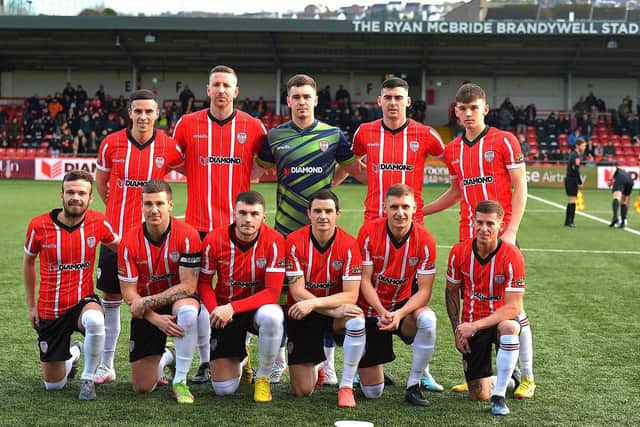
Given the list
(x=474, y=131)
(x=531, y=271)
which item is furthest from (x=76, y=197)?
(x=531, y=271)

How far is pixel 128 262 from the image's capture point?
16.2ft

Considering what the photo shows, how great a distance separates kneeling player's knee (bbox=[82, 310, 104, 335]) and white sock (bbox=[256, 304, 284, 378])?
0.94m

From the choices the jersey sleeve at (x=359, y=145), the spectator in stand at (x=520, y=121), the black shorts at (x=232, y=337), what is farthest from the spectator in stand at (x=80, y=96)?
the black shorts at (x=232, y=337)

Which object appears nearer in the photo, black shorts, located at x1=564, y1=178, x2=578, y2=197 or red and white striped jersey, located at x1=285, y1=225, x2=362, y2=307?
red and white striped jersey, located at x1=285, y1=225, x2=362, y2=307

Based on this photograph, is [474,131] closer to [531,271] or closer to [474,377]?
[474,377]

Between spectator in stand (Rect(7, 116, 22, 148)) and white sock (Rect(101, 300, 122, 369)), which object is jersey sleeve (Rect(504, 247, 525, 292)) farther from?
spectator in stand (Rect(7, 116, 22, 148))

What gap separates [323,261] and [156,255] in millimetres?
1039

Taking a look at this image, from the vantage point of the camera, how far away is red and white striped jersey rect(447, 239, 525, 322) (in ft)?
15.9

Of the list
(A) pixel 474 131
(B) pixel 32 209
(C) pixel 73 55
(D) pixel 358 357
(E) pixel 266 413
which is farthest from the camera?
(C) pixel 73 55

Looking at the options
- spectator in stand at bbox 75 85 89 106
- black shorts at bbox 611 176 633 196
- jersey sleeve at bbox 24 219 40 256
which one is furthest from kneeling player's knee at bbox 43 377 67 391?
spectator in stand at bbox 75 85 89 106

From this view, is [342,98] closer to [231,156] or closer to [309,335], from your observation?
[231,156]

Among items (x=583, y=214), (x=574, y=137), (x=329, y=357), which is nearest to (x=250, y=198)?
(x=329, y=357)

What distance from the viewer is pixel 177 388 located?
15.7 ft

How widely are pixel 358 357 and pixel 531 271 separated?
18.5 feet
